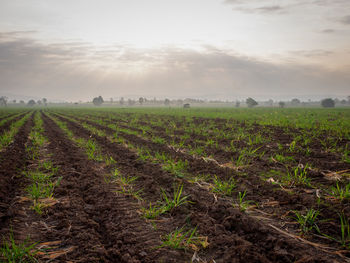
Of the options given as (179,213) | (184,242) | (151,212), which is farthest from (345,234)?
(151,212)

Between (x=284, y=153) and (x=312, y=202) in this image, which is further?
(x=284, y=153)

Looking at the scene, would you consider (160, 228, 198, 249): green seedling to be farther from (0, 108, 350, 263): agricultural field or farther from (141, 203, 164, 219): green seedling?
(141, 203, 164, 219): green seedling

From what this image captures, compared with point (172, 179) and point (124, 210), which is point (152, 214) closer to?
point (124, 210)

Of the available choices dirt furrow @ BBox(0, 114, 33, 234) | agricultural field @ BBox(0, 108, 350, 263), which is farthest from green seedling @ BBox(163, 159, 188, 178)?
A: dirt furrow @ BBox(0, 114, 33, 234)

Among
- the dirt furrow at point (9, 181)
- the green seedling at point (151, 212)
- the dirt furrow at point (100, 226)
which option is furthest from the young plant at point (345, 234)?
the dirt furrow at point (9, 181)

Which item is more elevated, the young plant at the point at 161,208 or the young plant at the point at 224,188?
the young plant at the point at 224,188

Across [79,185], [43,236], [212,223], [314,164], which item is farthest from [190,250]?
[314,164]

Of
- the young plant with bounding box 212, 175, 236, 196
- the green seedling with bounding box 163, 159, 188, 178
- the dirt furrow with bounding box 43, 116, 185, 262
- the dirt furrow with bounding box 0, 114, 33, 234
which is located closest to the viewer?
the dirt furrow with bounding box 43, 116, 185, 262

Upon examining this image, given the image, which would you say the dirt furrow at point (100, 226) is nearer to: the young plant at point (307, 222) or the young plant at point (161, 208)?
the young plant at point (161, 208)

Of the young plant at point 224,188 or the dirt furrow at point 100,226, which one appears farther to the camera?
the young plant at point 224,188

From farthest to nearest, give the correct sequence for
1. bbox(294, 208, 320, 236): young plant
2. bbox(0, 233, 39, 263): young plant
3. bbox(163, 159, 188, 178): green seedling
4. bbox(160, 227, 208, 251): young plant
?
bbox(163, 159, 188, 178): green seedling
bbox(294, 208, 320, 236): young plant
bbox(160, 227, 208, 251): young plant
bbox(0, 233, 39, 263): young plant

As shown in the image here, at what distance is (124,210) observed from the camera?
367cm

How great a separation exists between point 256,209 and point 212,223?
3.07 feet

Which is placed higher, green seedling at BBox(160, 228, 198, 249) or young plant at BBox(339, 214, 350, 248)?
young plant at BBox(339, 214, 350, 248)
